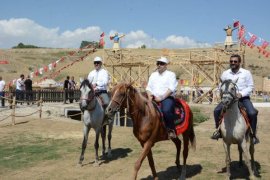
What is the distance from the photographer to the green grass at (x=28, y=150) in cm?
1033

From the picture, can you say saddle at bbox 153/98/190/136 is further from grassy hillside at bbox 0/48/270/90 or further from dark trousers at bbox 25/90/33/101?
grassy hillside at bbox 0/48/270/90

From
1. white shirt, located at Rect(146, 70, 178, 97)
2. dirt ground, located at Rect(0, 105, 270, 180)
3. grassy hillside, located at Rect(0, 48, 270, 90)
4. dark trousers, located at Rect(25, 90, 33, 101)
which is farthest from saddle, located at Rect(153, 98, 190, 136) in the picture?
grassy hillside, located at Rect(0, 48, 270, 90)

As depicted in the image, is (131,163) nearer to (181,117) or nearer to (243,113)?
(181,117)

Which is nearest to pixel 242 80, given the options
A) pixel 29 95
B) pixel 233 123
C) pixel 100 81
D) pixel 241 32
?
pixel 233 123

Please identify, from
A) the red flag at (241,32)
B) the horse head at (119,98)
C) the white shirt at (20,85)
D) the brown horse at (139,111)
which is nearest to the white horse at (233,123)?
the brown horse at (139,111)

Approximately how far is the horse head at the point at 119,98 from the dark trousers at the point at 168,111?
85 cm

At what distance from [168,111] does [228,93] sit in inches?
50.6

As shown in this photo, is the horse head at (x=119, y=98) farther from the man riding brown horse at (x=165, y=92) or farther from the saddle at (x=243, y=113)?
the saddle at (x=243, y=113)

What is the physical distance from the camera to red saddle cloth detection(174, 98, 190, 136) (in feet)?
26.1

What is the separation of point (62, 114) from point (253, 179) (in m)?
16.2

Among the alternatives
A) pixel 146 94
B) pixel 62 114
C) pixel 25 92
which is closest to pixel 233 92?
pixel 146 94

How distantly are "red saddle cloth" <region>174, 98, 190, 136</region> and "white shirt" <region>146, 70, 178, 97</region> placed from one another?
0.53 meters

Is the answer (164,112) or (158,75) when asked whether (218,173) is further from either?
(158,75)

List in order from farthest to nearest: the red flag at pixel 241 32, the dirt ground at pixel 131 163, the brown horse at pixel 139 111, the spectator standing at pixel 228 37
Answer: the spectator standing at pixel 228 37 < the red flag at pixel 241 32 < the dirt ground at pixel 131 163 < the brown horse at pixel 139 111
